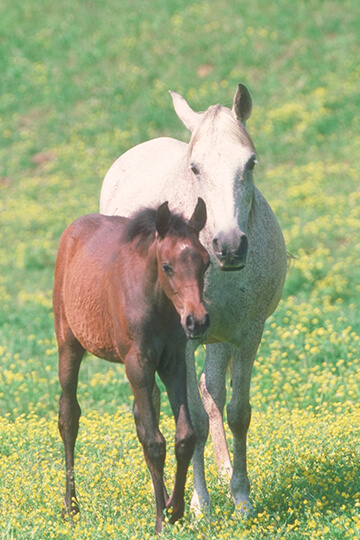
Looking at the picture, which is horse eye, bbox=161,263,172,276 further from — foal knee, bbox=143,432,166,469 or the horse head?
foal knee, bbox=143,432,166,469

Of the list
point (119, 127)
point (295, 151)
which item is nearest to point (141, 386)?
point (295, 151)

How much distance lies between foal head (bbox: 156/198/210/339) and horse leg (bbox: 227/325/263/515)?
1368 mm

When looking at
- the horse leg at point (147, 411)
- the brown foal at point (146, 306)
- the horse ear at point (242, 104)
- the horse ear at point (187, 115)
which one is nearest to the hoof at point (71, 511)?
the brown foal at point (146, 306)

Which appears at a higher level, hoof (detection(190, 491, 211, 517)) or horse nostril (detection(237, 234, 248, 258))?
horse nostril (detection(237, 234, 248, 258))

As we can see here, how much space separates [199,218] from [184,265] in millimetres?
365

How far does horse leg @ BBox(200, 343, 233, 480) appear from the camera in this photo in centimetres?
645

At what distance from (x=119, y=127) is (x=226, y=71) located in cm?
325

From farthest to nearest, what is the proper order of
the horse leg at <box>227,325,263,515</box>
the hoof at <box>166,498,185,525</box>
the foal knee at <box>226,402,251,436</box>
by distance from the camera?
the foal knee at <box>226,402,251,436</box> → the horse leg at <box>227,325,263,515</box> → the hoof at <box>166,498,185,525</box>

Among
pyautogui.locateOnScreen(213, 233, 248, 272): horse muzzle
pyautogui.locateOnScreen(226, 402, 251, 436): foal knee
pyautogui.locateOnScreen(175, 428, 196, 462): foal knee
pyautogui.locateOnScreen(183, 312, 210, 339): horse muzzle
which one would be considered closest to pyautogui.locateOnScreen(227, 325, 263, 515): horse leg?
pyautogui.locateOnScreen(226, 402, 251, 436): foal knee

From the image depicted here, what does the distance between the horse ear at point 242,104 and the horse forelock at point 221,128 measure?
0.10 m

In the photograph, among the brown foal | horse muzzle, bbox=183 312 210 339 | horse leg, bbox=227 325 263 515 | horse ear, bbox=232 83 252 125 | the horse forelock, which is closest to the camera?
horse muzzle, bbox=183 312 210 339

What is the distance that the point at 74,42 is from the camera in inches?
950

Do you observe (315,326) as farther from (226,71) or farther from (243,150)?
(226,71)

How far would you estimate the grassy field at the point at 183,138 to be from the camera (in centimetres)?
542
